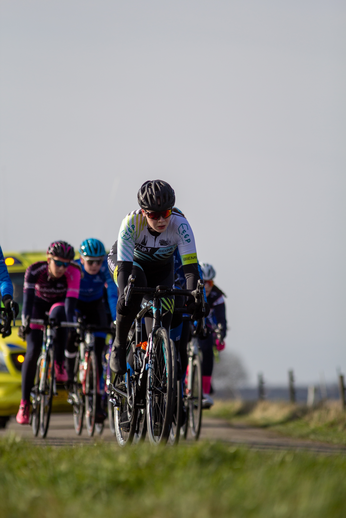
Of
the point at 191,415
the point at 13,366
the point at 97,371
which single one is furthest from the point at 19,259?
the point at 191,415

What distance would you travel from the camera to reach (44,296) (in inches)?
409

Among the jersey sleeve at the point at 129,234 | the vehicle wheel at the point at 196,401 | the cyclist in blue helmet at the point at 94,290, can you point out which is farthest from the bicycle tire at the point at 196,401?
the jersey sleeve at the point at 129,234

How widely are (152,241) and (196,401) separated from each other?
320 centimetres

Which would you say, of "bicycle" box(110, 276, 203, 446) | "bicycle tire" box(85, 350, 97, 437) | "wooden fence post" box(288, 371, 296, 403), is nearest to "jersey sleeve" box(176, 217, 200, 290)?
"bicycle" box(110, 276, 203, 446)

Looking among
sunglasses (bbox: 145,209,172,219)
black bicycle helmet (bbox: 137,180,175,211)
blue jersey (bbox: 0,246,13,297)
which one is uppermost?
black bicycle helmet (bbox: 137,180,175,211)

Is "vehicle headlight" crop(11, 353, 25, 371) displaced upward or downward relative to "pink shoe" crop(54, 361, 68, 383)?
upward

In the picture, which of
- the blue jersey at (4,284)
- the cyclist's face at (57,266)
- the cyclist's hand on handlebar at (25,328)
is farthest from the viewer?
the cyclist's face at (57,266)

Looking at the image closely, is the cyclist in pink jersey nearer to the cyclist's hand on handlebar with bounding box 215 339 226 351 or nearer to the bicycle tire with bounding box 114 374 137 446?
the cyclist's hand on handlebar with bounding box 215 339 226 351

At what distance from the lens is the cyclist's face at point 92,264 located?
34.3ft

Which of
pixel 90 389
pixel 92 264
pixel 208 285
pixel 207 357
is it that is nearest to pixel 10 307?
pixel 90 389

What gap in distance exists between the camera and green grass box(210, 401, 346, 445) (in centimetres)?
1338

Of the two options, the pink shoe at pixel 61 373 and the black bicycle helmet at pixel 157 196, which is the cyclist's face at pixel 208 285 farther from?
the black bicycle helmet at pixel 157 196

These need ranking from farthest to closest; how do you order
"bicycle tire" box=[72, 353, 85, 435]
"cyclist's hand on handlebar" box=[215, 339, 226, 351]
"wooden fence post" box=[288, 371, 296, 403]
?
"wooden fence post" box=[288, 371, 296, 403], "cyclist's hand on handlebar" box=[215, 339, 226, 351], "bicycle tire" box=[72, 353, 85, 435]

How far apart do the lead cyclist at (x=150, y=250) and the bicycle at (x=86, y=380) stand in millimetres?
3124
